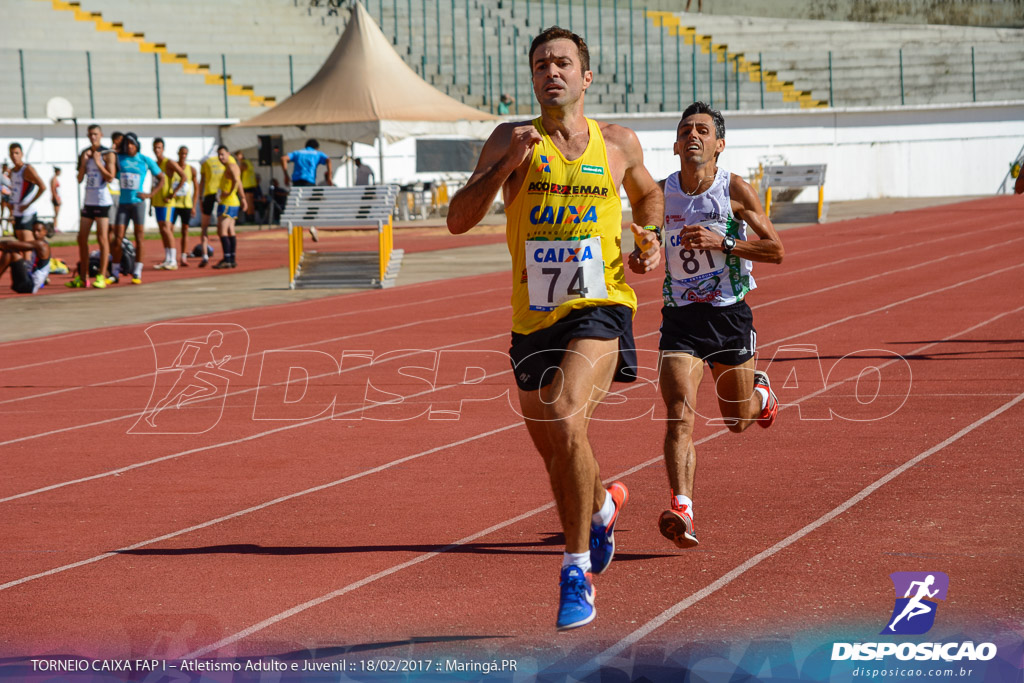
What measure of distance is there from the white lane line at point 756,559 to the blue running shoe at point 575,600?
14cm

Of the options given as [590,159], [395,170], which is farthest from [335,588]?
[395,170]

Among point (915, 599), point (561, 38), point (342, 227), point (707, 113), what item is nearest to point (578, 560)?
point (915, 599)

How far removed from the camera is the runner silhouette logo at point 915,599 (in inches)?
175

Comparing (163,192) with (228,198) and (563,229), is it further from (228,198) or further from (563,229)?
(563,229)

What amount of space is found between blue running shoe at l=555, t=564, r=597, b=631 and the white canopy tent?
2617cm

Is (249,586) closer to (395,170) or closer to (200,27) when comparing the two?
(395,170)

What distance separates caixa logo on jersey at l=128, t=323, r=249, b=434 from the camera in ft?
29.8

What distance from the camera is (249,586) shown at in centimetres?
523

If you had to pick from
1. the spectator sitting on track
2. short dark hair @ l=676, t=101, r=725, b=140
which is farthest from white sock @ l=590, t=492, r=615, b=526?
the spectator sitting on track

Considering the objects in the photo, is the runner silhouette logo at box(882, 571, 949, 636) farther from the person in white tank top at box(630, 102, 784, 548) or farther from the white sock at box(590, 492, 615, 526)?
the person in white tank top at box(630, 102, 784, 548)

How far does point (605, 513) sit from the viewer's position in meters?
5.19

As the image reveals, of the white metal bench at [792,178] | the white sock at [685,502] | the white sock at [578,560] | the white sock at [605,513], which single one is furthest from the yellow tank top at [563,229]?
the white metal bench at [792,178]

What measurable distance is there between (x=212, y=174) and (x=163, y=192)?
46.1 inches

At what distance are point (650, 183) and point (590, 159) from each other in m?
0.43
